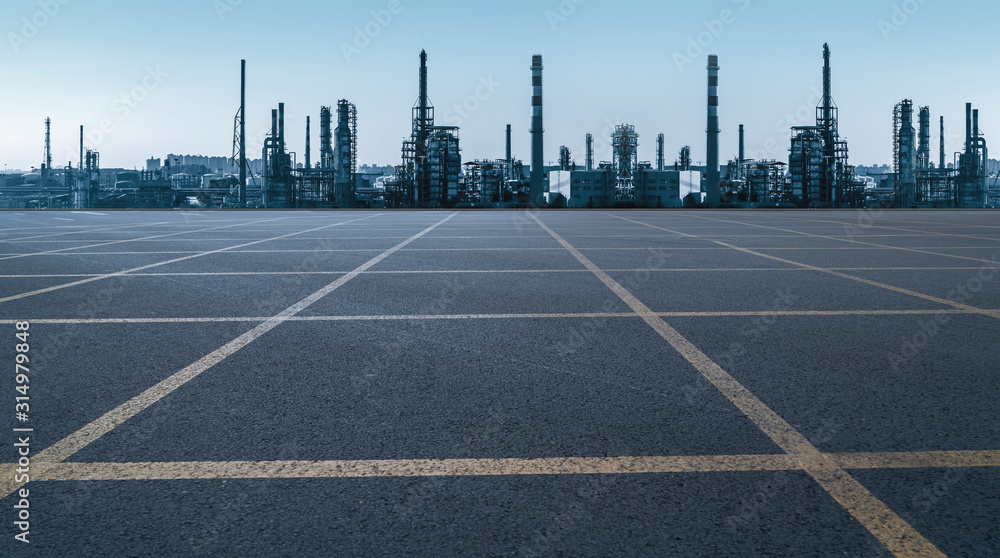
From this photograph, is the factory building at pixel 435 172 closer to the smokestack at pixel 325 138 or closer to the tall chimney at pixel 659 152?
the smokestack at pixel 325 138

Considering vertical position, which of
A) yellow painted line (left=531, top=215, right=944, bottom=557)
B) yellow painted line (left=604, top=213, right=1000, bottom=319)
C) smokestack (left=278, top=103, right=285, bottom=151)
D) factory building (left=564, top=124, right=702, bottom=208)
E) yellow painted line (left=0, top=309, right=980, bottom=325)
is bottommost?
yellow painted line (left=531, top=215, right=944, bottom=557)

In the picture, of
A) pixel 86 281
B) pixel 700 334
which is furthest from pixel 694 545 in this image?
pixel 86 281

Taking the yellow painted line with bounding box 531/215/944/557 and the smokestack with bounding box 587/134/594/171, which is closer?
the yellow painted line with bounding box 531/215/944/557

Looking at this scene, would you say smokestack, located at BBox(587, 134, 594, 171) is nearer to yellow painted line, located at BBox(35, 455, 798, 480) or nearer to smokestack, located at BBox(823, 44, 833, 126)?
smokestack, located at BBox(823, 44, 833, 126)

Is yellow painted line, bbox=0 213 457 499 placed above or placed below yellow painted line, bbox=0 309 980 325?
below

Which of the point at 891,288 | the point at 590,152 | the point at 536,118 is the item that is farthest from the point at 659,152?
the point at 891,288

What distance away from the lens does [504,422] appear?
340 centimetres

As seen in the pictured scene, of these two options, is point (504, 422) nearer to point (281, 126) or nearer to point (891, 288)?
point (891, 288)

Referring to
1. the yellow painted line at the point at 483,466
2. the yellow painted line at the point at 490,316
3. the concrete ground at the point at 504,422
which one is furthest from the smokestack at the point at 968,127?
the yellow painted line at the point at 483,466

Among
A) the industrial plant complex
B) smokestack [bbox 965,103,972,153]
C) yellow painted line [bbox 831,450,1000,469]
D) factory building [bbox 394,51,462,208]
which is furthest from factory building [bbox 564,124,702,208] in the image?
yellow painted line [bbox 831,450,1000,469]

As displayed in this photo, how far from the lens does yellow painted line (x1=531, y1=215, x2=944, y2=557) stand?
2270 mm

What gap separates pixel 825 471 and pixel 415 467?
5.06 feet

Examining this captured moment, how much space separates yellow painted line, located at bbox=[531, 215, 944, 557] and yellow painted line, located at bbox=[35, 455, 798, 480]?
0.41ft

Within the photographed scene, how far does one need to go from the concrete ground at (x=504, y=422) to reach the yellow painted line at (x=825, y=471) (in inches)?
0.5
